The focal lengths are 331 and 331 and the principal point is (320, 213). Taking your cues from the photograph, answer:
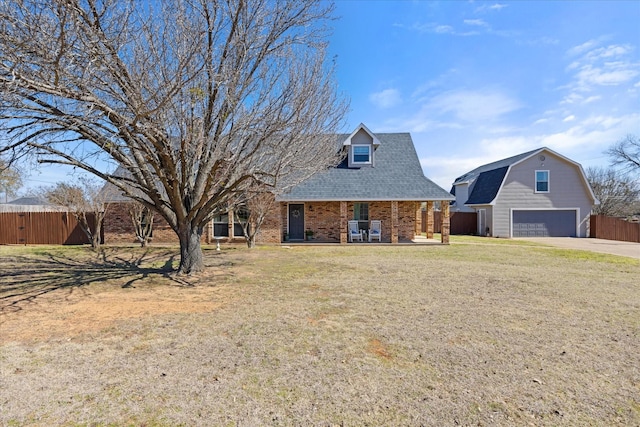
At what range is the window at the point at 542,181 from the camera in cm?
2298

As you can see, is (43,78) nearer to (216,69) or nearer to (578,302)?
(216,69)

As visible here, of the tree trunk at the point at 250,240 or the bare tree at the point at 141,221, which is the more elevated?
the bare tree at the point at 141,221

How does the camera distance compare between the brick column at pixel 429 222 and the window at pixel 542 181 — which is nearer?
the brick column at pixel 429 222

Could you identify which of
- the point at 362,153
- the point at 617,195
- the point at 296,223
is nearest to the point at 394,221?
the point at 362,153

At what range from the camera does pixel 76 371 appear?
139 inches

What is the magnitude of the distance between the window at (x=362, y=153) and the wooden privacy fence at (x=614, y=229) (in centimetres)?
1701

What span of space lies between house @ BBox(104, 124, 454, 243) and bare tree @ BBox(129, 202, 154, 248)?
0.51 m

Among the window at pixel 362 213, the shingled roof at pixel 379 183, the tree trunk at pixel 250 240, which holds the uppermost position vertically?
the shingled roof at pixel 379 183

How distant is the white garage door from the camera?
2294 cm

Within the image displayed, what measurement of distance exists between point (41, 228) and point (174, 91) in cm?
1694

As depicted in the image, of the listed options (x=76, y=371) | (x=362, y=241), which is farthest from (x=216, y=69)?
(x=362, y=241)

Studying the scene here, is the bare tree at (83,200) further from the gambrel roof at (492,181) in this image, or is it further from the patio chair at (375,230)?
the gambrel roof at (492,181)

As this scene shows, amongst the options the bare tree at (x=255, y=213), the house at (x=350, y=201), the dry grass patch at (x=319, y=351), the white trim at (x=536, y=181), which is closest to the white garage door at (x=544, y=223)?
the white trim at (x=536, y=181)

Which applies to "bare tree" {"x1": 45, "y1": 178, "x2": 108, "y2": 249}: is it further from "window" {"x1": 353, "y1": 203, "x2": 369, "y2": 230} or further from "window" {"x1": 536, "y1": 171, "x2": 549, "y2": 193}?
"window" {"x1": 536, "y1": 171, "x2": 549, "y2": 193}
